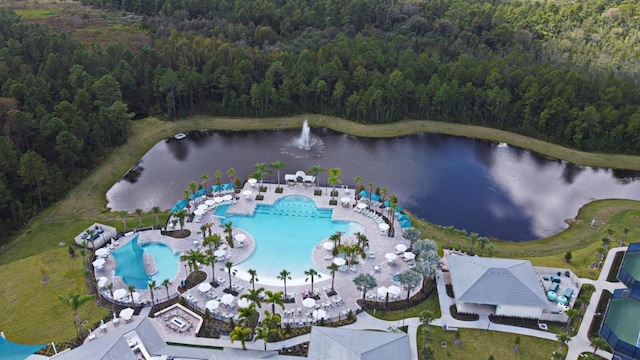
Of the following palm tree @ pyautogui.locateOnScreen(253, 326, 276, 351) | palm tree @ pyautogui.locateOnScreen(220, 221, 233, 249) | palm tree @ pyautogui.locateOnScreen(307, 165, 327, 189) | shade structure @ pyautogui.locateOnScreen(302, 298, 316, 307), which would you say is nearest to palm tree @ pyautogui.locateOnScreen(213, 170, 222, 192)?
palm tree @ pyautogui.locateOnScreen(220, 221, 233, 249)

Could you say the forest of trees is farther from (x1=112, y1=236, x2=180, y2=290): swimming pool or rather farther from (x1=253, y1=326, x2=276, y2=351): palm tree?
(x1=253, y1=326, x2=276, y2=351): palm tree

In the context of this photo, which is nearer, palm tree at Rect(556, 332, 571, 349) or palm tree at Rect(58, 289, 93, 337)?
palm tree at Rect(556, 332, 571, 349)

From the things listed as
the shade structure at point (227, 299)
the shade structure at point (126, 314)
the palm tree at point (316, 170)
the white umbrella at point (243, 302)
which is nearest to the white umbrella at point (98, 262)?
the shade structure at point (126, 314)

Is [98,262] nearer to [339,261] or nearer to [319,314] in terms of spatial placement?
[319,314]

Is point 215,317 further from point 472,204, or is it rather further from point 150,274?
point 472,204

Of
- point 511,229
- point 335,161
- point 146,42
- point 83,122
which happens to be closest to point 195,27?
point 146,42

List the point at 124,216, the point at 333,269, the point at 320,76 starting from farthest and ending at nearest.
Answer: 1. the point at 320,76
2. the point at 124,216
3. the point at 333,269

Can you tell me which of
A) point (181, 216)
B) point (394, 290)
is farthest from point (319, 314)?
point (181, 216)
